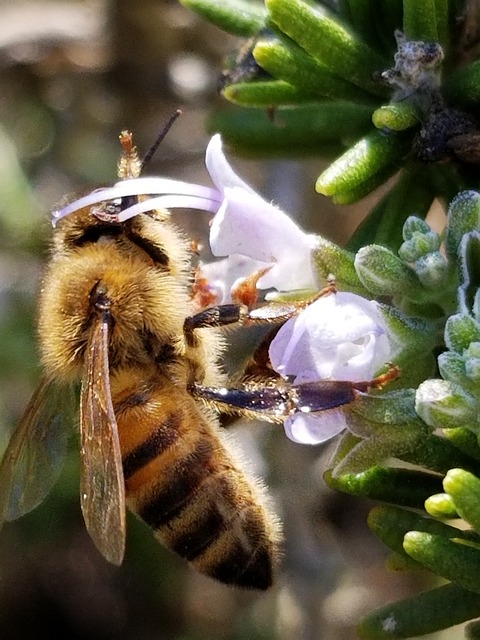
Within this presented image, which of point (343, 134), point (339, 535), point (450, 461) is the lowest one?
point (339, 535)

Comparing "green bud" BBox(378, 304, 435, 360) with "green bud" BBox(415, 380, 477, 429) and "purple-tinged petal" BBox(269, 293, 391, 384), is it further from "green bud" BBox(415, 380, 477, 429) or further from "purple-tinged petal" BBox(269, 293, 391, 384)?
"green bud" BBox(415, 380, 477, 429)

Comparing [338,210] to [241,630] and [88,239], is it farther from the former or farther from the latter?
[88,239]

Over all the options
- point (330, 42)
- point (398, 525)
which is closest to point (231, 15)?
point (330, 42)

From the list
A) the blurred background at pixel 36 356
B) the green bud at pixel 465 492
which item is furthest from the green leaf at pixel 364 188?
the blurred background at pixel 36 356

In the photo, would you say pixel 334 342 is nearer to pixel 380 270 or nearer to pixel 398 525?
pixel 380 270

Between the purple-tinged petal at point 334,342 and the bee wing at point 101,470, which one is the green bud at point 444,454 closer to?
the purple-tinged petal at point 334,342

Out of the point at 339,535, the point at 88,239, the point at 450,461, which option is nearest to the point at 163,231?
the point at 88,239
